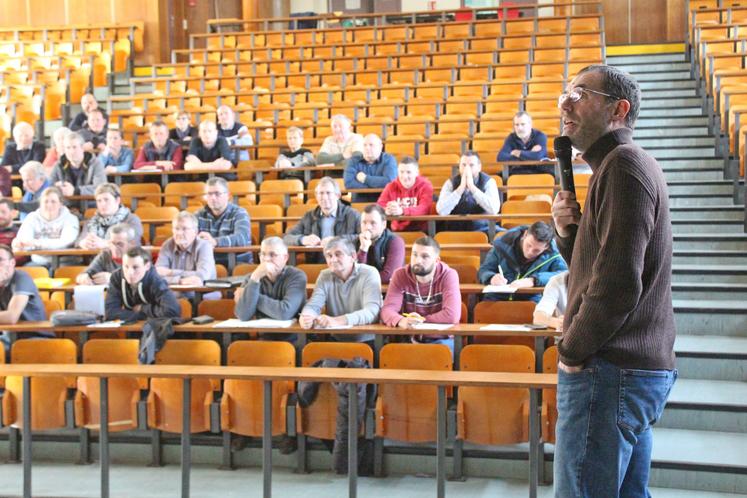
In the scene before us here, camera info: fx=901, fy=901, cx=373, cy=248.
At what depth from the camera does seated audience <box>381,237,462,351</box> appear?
4.43 metres

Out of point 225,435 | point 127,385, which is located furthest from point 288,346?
point 127,385

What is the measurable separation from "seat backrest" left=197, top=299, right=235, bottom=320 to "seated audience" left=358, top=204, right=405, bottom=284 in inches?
31.3

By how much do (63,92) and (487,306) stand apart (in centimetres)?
732

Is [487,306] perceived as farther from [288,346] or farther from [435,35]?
[435,35]

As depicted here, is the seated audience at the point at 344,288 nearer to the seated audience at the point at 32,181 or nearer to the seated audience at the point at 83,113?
the seated audience at the point at 32,181

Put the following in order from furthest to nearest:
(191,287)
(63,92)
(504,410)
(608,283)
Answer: (63,92) → (191,287) → (504,410) → (608,283)

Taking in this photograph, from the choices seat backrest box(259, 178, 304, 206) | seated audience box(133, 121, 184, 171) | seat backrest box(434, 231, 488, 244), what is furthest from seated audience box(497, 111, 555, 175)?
seated audience box(133, 121, 184, 171)

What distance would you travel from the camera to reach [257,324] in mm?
4445

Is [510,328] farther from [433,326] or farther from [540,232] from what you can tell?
[540,232]

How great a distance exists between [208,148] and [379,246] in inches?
115

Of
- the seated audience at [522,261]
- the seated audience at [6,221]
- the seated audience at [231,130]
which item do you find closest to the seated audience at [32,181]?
the seated audience at [6,221]

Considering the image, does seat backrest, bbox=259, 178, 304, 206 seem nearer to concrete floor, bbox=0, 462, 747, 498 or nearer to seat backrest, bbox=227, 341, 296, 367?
seat backrest, bbox=227, 341, 296, 367

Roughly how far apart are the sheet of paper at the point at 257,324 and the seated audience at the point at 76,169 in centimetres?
325

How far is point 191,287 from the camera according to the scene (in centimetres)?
510
